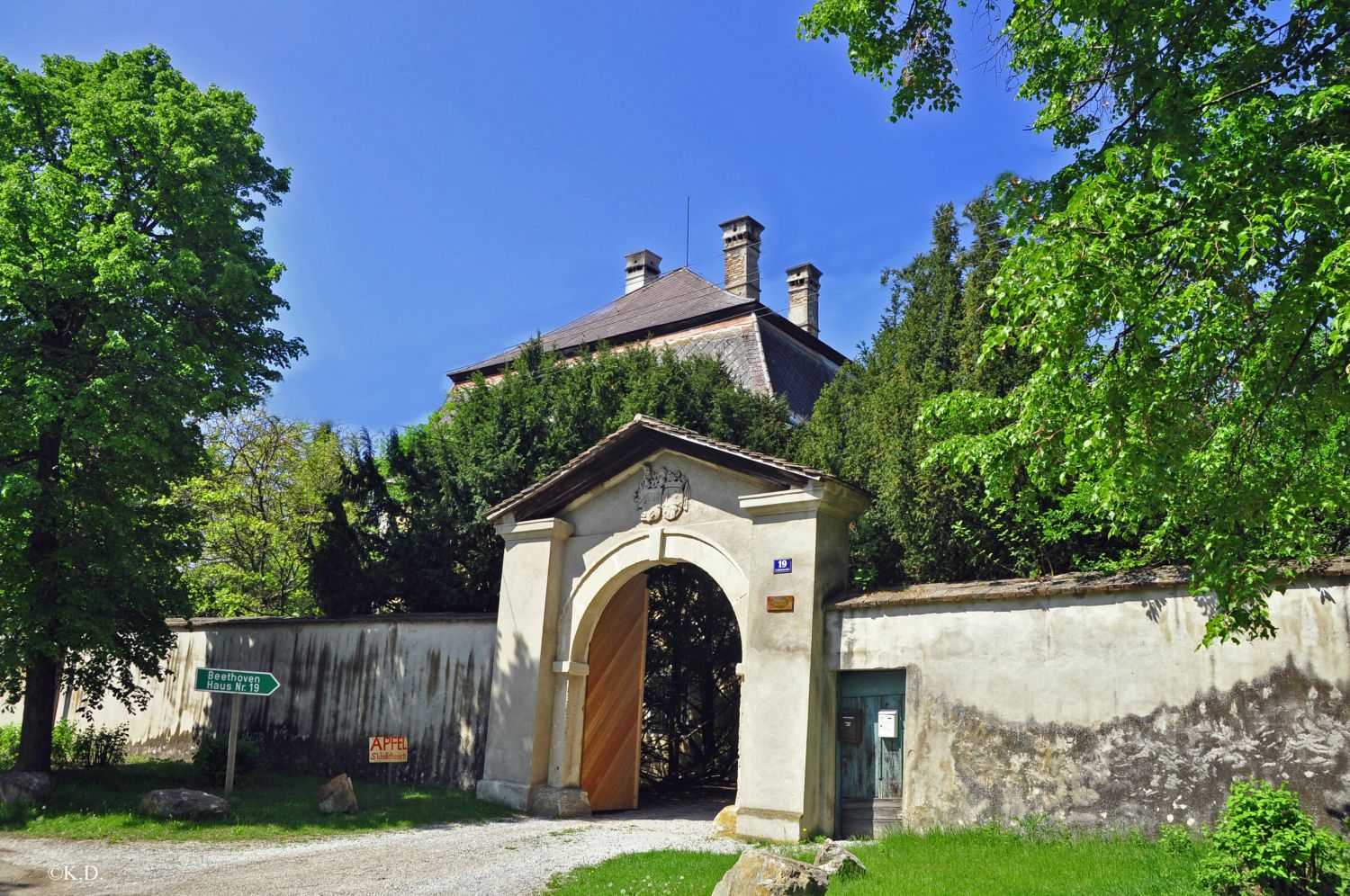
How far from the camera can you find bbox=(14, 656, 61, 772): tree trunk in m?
12.4

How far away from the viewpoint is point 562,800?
483 inches

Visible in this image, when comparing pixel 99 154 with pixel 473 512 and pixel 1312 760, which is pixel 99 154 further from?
pixel 1312 760

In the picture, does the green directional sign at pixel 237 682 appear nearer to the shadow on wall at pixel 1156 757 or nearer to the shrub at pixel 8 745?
the shrub at pixel 8 745

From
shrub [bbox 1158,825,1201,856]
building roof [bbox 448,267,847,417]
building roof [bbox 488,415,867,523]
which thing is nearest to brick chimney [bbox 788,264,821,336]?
building roof [bbox 448,267,847,417]

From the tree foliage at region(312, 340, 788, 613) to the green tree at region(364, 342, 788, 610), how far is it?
2 cm

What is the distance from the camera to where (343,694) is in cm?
1484

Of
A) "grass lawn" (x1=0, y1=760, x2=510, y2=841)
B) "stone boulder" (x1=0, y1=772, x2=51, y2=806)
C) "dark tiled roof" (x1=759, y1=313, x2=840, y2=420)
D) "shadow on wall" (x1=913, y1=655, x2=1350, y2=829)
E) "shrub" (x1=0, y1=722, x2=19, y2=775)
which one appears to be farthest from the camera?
"dark tiled roof" (x1=759, y1=313, x2=840, y2=420)

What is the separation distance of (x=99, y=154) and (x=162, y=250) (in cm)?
134

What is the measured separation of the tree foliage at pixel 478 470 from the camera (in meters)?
16.2

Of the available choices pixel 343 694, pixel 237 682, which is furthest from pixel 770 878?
pixel 343 694

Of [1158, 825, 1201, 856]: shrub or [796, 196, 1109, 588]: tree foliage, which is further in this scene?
[796, 196, 1109, 588]: tree foliage

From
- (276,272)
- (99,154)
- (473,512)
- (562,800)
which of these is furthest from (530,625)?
(99,154)

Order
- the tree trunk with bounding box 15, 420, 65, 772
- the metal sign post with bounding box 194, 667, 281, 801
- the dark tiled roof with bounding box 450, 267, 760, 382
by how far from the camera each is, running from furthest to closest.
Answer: the dark tiled roof with bounding box 450, 267, 760, 382 < the tree trunk with bounding box 15, 420, 65, 772 < the metal sign post with bounding box 194, 667, 281, 801

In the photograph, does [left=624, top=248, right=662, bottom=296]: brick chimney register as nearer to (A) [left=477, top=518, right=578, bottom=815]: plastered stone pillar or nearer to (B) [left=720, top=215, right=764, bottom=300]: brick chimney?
(B) [left=720, top=215, right=764, bottom=300]: brick chimney
